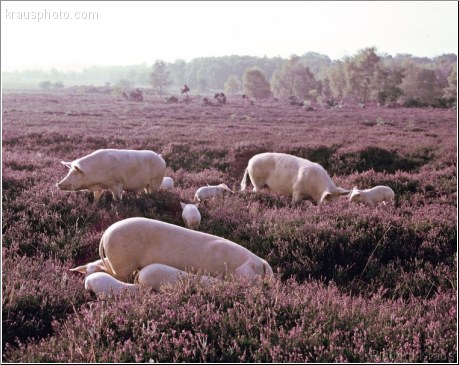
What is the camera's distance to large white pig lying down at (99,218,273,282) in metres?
5.73

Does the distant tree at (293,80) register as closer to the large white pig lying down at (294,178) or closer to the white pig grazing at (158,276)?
the large white pig lying down at (294,178)

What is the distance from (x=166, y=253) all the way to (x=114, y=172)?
3.75 metres

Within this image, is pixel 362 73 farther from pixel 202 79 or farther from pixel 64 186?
pixel 64 186

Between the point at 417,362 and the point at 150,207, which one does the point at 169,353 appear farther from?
the point at 150,207

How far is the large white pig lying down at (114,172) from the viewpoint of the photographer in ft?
28.6

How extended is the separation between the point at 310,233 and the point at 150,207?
321 cm

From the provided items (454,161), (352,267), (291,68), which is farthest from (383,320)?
(291,68)

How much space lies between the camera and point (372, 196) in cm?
1045

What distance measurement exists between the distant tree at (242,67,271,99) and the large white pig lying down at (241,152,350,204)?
146ft

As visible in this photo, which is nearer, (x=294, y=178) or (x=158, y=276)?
(x=158, y=276)

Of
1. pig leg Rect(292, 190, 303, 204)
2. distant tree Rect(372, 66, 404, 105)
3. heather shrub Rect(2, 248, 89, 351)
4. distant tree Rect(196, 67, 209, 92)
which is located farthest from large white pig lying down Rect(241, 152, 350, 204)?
distant tree Rect(372, 66, 404, 105)

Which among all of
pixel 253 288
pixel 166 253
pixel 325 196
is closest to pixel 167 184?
pixel 325 196

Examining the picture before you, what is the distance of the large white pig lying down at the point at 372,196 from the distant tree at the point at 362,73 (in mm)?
56952

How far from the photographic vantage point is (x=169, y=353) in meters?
3.57
